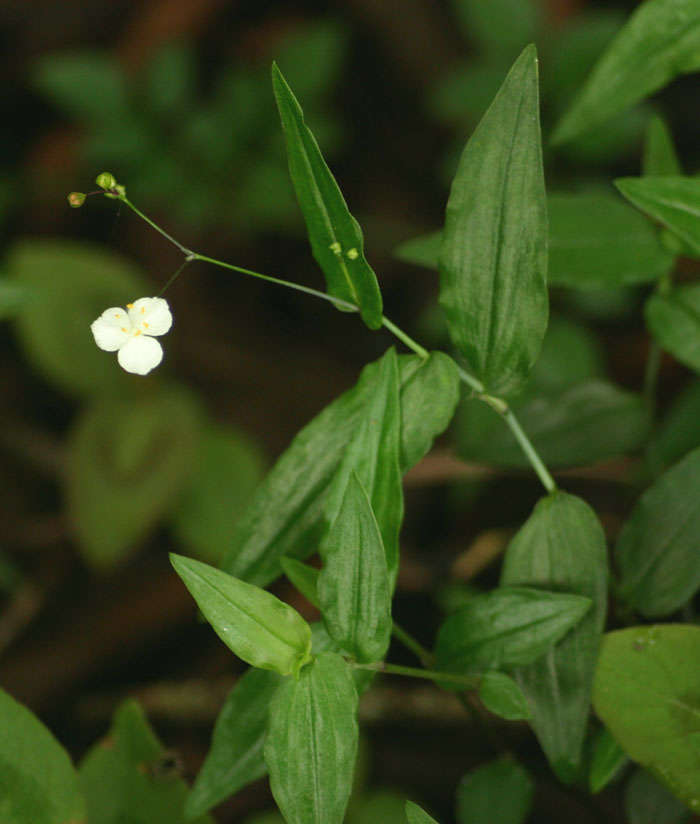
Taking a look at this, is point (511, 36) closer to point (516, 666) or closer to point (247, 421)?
point (247, 421)

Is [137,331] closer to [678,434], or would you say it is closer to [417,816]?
[417,816]

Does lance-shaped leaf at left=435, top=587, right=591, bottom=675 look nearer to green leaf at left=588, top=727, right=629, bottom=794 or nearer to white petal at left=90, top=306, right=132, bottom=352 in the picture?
green leaf at left=588, top=727, right=629, bottom=794

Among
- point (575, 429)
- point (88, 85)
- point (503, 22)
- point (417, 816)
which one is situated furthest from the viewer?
point (88, 85)

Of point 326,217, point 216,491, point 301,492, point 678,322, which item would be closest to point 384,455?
point 301,492

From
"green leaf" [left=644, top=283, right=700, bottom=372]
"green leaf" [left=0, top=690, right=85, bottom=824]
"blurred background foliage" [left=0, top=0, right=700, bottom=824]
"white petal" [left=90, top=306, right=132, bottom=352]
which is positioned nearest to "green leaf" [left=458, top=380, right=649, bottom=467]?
"blurred background foliage" [left=0, top=0, right=700, bottom=824]

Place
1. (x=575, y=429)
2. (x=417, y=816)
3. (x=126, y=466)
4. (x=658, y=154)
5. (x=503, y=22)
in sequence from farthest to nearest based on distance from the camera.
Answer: (x=126, y=466) < (x=503, y=22) < (x=575, y=429) < (x=658, y=154) < (x=417, y=816)

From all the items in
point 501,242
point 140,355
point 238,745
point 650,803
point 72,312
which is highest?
point 72,312

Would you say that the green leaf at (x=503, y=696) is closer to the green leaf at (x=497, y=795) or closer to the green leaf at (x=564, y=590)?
the green leaf at (x=564, y=590)
